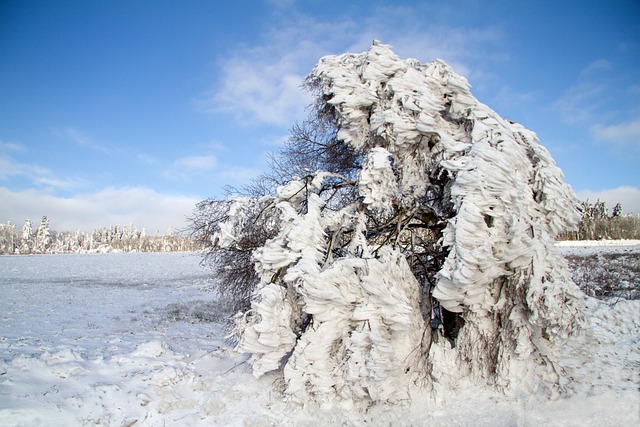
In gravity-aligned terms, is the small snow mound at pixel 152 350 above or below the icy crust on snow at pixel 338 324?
below

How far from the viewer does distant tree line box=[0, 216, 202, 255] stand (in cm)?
12056

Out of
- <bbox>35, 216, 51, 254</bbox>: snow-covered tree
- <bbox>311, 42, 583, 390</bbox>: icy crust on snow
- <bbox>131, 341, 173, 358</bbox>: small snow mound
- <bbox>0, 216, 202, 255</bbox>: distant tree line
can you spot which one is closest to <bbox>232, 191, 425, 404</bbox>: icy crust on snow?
<bbox>311, 42, 583, 390</bbox>: icy crust on snow

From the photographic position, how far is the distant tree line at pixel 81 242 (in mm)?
120562

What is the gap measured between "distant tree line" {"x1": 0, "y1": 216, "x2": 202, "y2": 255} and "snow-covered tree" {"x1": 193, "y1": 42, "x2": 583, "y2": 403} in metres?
113

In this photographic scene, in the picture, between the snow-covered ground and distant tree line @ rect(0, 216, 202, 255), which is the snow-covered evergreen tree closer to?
distant tree line @ rect(0, 216, 202, 255)

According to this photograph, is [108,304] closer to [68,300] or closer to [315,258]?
[68,300]

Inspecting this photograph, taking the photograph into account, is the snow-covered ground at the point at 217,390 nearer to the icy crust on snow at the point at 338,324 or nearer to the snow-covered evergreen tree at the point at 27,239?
the icy crust on snow at the point at 338,324

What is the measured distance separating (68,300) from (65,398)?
1371 cm

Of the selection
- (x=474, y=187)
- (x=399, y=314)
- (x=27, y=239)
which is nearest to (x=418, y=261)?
(x=399, y=314)

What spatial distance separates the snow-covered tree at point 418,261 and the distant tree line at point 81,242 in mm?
112546

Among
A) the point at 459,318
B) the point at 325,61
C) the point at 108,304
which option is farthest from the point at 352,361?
the point at 108,304

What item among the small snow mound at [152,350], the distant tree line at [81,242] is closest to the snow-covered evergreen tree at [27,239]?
the distant tree line at [81,242]

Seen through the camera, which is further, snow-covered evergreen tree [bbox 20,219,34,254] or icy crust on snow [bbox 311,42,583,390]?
snow-covered evergreen tree [bbox 20,219,34,254]

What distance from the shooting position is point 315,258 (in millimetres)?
6145
